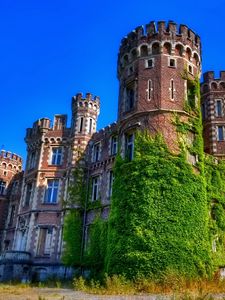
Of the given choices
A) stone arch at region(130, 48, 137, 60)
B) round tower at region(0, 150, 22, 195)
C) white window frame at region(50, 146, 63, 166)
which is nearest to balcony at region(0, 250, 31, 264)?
white window frame at region(50, 146, 63, 166)

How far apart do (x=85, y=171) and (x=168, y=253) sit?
53.6 ft

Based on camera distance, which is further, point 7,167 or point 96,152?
point 7,167

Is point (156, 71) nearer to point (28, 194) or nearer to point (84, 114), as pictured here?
point (84, 114)

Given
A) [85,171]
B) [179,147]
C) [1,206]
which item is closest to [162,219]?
[179,147]

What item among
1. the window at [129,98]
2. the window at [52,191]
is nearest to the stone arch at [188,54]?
the window at [129,98]

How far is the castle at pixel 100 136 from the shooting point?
25.2 meters

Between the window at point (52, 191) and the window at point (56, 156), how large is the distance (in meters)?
1.98

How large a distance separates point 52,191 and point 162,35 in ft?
60.0

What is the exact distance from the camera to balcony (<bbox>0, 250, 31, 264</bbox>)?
30242 mm

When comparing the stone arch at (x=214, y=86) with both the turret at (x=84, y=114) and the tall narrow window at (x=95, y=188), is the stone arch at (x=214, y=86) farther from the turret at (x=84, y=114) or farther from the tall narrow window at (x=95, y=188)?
the tall narrow window at (x=95, y=188)

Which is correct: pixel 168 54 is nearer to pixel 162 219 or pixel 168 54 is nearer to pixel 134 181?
pixel 134 181

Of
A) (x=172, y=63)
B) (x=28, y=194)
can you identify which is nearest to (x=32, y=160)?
(x=28, y=194)

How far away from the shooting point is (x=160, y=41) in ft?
87.0

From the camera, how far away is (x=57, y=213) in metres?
33.8
